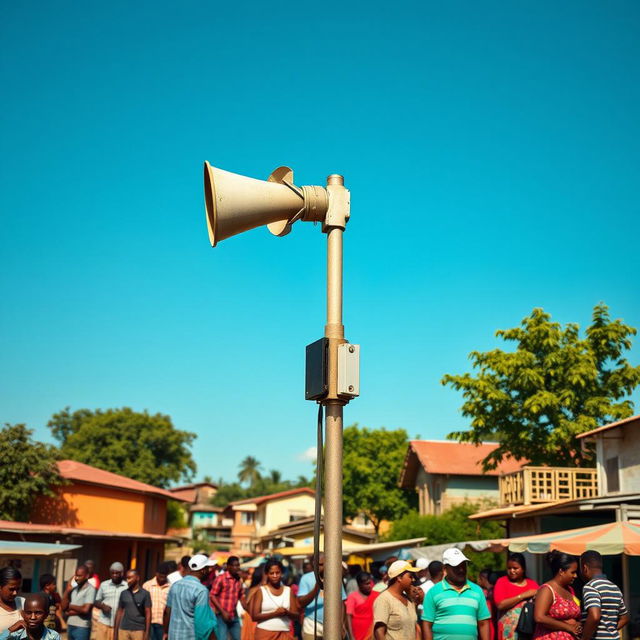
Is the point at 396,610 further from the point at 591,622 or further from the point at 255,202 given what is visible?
the point at 255,202

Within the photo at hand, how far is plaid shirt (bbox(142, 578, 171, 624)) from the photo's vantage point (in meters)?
12.3

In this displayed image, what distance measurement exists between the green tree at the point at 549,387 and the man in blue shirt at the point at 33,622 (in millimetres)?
27226

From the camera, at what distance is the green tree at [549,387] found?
32.2m

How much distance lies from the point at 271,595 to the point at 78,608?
14.0 ft

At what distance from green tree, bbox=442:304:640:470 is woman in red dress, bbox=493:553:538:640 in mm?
22987

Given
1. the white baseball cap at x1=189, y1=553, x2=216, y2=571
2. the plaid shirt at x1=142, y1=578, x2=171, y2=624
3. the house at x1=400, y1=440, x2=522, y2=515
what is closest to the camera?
the white baseball cap at x1=189, y1=553, x2=216, y2=571

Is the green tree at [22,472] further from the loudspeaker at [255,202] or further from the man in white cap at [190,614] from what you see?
the loudspeaker at [255,202]

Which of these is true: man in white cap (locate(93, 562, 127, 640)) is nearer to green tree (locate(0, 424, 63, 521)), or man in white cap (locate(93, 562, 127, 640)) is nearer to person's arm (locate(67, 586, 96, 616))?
person's arm (locate(67, 586, 96, 616))

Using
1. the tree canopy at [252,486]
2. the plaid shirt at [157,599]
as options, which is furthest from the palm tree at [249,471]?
the plaid shirt at [157,599]

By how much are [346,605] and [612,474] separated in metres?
15.7

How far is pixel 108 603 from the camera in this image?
40.2 ft

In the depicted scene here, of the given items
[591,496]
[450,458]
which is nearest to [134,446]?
[450,458]

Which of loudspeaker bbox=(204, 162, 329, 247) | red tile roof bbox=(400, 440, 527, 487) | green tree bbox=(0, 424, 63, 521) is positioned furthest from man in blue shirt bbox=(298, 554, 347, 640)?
red tile roof bbox=(400, 440, 527, 487)

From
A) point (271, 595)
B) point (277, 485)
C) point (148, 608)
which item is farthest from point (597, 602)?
point (277, 485)
